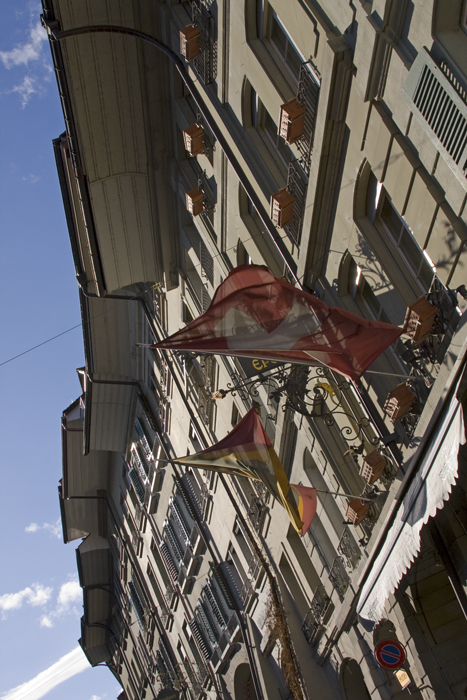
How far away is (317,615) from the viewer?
1616cm

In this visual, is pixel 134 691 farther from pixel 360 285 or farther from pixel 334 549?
pixel 360 285

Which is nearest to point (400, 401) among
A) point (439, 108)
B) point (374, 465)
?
point (374, 465)

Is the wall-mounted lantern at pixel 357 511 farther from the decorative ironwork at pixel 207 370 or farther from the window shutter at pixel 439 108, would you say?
the decorative ironwork at pixel 207 370

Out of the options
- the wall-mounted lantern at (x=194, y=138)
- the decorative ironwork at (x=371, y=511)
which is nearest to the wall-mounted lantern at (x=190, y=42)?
the wall-mounted lantern at (x=194, y=138)

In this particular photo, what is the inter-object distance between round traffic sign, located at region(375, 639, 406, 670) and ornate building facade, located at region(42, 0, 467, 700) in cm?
29

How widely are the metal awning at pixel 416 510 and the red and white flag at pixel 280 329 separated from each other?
67.0 inches

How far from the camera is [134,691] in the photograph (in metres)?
41.4

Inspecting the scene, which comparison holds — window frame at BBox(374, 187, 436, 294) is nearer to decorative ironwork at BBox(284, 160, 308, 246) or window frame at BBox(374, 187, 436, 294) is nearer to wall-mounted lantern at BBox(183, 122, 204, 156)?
decorative ironwork at BBox(284, 160, 308, 246)

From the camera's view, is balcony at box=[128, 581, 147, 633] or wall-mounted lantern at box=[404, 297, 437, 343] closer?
wall-mounted lantern at box=[404, 297, 437, 343]

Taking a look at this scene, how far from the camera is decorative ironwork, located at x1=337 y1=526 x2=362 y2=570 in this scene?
48.0ft

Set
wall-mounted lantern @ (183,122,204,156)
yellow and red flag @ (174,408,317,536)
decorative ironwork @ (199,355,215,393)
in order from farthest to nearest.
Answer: decorative ironwork @ (199,355,215,393) < wall-mounted lantern @ (183,122,204,156) < yellow and red flag @ (174,408,317,536)

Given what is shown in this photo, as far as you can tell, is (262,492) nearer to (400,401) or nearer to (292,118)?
(400,401)

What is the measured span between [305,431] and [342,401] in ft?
6.75

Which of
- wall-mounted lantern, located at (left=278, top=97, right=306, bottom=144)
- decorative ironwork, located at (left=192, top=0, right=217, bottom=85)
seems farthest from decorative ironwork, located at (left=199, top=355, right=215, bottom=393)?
wall-mounted lantern, located at (left=278, top=97, right=306, bottom=144)
